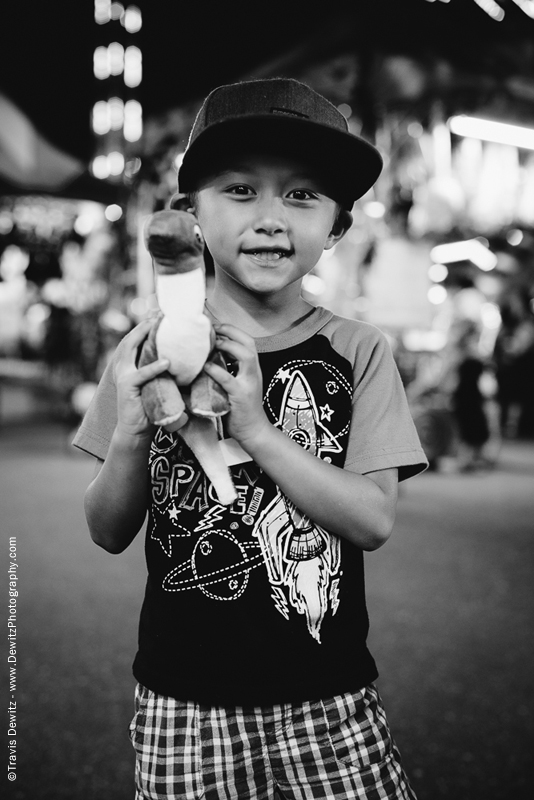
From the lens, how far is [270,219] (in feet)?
2.57

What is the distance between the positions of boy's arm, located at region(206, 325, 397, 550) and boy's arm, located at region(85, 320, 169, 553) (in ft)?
0.26

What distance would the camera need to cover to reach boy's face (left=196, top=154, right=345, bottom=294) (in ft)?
2.61

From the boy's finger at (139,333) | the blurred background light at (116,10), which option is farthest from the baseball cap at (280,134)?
the blurred background light at (116,10)

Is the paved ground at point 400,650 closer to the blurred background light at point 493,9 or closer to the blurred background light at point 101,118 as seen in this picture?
the blurred background light at point 493,9

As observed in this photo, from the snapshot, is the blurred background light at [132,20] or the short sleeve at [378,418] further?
the blurred background light at [132,20]

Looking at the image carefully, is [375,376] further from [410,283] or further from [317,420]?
[410,283]

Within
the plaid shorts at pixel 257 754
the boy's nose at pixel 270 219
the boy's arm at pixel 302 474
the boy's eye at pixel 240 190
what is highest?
the boy's eye at pixel 240 190

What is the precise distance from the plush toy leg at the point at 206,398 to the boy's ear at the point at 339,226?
29 centimetres

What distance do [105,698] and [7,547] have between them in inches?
67.9

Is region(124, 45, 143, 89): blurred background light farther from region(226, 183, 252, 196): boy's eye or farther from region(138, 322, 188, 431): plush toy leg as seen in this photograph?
region(138, 322, 188, 431): plush toy leg

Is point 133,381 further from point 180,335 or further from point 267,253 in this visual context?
point 267,253

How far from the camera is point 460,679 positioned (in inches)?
92.7

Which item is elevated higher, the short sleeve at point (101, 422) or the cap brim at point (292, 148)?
the cap brim at point (292, 148)

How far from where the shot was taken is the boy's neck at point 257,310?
894mm
